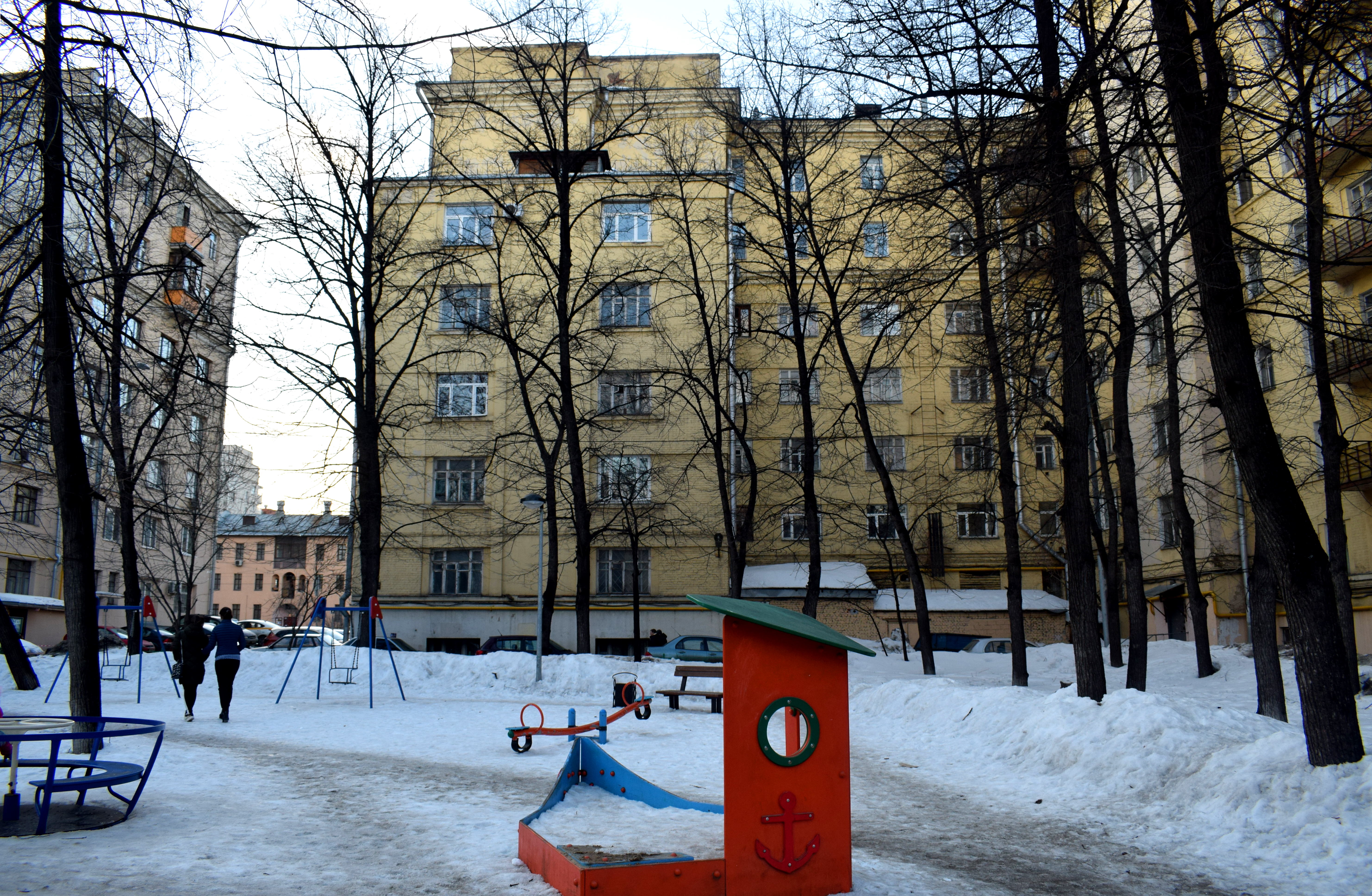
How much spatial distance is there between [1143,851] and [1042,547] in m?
31.5

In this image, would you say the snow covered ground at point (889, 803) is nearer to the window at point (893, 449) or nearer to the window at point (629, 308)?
the window at point (629, 308)

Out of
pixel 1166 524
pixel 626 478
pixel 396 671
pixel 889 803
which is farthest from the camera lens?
pixel 1166 524

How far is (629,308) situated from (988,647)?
60.1 feet

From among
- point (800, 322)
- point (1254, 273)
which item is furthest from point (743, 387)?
point (1254, 273)

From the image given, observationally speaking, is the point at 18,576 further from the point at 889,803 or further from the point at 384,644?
the point at 889,803

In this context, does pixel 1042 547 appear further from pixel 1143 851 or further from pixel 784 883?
pixel 784 883

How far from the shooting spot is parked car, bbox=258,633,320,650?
2373 cm

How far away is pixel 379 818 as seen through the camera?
295 inches

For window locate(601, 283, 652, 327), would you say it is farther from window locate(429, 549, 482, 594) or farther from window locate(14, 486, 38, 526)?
window locate(14, 486, 38, 526)

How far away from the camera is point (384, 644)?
93.5 feet

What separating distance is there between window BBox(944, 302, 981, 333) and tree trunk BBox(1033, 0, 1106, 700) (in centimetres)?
177

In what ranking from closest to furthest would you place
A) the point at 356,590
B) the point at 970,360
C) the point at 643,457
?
the point at 970,360 < the point at 643,457 < the point at 356,590

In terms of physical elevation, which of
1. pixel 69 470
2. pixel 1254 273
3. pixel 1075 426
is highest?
pixel 1254 273

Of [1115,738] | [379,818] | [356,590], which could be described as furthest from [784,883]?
[356,590]
